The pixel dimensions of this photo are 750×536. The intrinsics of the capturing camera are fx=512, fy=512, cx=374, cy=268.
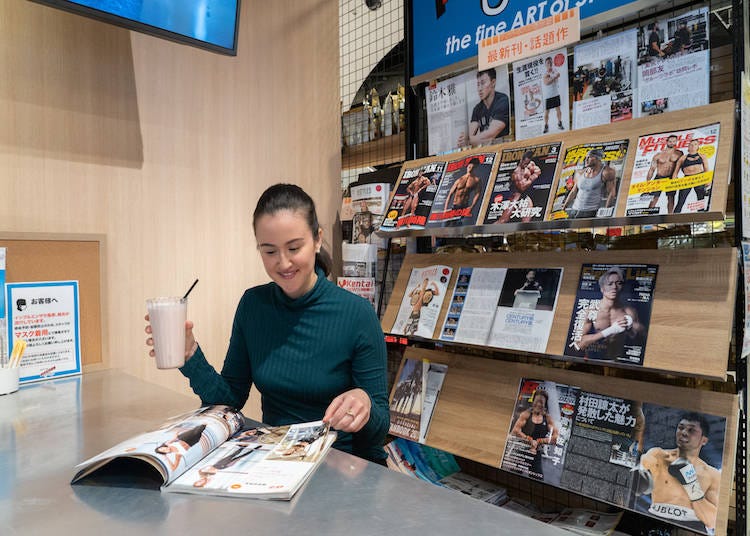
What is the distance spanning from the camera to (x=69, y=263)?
1853mm

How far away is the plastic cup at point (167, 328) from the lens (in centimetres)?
127

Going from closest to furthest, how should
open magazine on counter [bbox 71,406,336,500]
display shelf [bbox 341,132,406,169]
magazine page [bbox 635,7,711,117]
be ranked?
open magazine on counter [bbox 71,406,336,500] < magazine page [bbox 635,7,711,117] < display shelf [bbox 341,132,406,169]

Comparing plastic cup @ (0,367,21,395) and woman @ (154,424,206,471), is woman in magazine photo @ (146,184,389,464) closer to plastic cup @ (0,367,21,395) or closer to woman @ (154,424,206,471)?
woman @ (154,424,206,471)

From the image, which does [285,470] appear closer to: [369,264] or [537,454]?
[537,454]

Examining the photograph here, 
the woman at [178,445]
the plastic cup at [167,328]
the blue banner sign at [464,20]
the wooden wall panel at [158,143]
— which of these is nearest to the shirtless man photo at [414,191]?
the blue banner sign at [464,20]

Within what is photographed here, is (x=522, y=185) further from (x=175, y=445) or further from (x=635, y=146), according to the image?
(x=175, y=445)

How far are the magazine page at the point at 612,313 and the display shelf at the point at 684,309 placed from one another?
20 millimetres

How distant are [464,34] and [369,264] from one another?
113cm

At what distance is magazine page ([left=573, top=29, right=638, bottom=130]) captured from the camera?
181 cm

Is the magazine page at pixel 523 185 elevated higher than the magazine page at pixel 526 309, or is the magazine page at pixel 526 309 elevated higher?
the magazine page at pixel 523 185

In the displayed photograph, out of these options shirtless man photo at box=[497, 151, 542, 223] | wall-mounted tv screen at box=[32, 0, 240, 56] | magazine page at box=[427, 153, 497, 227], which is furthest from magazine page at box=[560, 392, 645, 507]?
wall-mounted tv screen at box=[32, 0, 240, 56]

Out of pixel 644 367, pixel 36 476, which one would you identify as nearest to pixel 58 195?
pixel 36 476

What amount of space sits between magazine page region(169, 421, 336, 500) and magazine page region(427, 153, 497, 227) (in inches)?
46.0

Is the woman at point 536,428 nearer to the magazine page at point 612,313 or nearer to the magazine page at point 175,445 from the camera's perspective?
the magazine page at point 612,313
